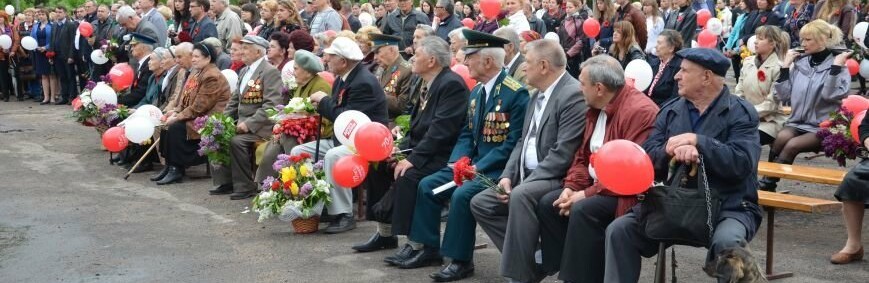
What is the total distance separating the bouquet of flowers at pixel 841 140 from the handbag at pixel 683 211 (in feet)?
9.80

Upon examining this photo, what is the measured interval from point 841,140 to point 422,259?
3.19 m

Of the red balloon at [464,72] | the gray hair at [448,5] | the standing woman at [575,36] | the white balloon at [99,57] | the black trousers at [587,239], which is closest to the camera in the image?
the black trousers at [587,239]

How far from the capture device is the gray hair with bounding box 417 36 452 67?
7980 mm

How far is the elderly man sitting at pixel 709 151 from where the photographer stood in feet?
18.1

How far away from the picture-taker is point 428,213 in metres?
7.62

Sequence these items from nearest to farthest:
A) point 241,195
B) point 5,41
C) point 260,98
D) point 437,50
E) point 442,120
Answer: point 442,120, point 437,50, point 241,195, point 260,98, point 5,41

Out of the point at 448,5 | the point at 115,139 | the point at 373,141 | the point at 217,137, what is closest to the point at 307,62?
the point at 217,137

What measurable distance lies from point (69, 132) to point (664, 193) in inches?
505

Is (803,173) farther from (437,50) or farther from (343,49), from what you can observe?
(343,49)

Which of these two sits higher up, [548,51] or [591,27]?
[548,51]

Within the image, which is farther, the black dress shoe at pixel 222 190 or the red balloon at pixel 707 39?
the red balloon at pixel 707 39

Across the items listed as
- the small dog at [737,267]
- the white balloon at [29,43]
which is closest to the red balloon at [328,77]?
the small dog at [737,267]

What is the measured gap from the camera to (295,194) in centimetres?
884

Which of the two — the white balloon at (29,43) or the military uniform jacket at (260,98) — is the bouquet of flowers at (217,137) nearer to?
the military uniform jacket at (260,98)
